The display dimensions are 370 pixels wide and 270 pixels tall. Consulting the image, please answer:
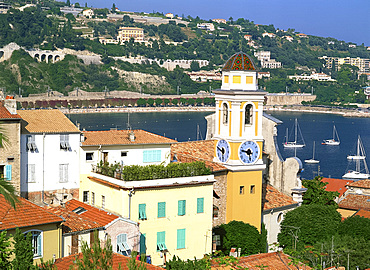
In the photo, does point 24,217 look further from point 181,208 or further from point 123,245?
point 181,208

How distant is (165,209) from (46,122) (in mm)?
4676

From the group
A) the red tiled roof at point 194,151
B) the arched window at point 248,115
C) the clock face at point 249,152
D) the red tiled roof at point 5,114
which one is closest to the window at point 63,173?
A: the red tiled roof at point 5,114

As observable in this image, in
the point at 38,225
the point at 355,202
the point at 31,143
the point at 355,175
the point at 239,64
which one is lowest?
the point at 355,175

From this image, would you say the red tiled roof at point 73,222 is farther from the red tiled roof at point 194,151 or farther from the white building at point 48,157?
the red tiled roof at point 194,151

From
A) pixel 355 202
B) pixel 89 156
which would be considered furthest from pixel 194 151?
pixel 355 202

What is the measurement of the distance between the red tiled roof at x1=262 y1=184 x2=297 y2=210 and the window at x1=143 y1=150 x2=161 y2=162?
4.44m

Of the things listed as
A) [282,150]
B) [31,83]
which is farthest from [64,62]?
[282,150]

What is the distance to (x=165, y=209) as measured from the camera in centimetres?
1906

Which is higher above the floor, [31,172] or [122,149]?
[122,149]

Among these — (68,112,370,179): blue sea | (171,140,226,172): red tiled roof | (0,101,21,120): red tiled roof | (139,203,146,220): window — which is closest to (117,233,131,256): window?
(139,203,146,220): window

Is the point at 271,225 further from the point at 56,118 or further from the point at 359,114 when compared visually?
the point at 359,114

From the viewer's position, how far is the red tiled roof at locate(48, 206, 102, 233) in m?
16.5

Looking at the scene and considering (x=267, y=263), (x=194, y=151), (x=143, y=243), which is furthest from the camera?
(x=194, y=151)

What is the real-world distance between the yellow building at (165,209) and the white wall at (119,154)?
783 mm
